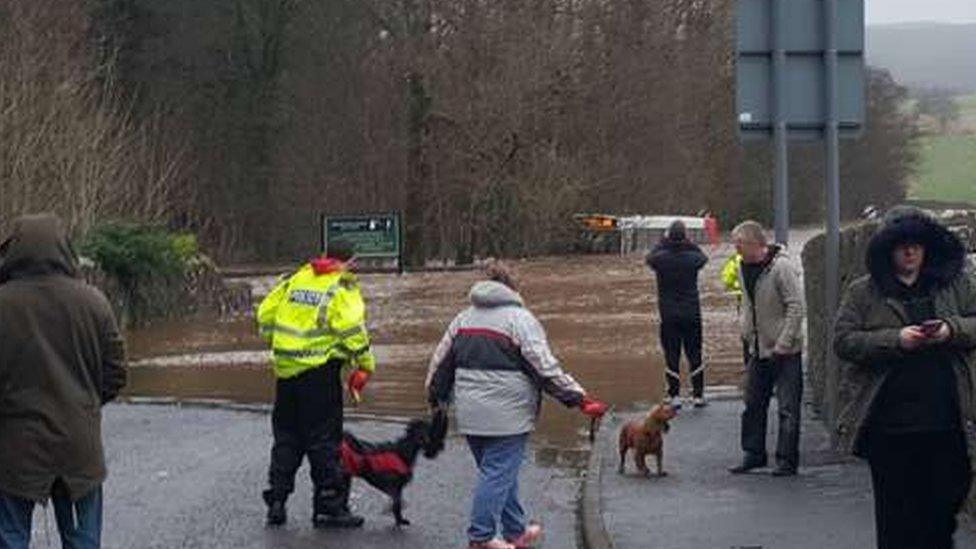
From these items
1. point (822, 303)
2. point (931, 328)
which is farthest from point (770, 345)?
point (931, 328)

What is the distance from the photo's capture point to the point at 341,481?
38.5 feet

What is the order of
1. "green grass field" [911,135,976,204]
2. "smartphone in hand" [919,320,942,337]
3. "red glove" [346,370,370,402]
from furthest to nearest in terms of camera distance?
"green grass field" [911,135,976,204]
"red glove" [346,370,370,402]
"smartphone in hand" [919,320,942,337]

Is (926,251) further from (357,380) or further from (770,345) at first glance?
(770,345)

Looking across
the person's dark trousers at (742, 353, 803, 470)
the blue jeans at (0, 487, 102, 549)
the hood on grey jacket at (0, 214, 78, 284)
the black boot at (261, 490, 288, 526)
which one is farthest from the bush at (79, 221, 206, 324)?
the blue jeans at (0, 487, 102, 549)

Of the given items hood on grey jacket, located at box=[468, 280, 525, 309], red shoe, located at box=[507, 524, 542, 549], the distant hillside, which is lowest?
red shoe, located at box=[507, 524, 542, 549]

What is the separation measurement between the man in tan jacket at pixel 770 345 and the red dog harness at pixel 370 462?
9.10 ft

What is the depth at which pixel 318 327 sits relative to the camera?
11641mm

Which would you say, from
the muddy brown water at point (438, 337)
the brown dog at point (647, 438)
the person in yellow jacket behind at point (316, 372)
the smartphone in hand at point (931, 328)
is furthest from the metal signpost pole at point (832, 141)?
the smartphone in hand at point (931, 328)

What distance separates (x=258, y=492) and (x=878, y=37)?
2121 cm

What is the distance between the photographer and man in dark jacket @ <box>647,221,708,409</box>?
17266 millimetres

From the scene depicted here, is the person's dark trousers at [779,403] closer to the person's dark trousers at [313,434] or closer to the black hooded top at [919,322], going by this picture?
the person's dark trousers at [313,434]

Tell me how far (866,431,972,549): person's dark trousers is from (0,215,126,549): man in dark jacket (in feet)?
10.3

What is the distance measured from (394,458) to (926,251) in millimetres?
4554

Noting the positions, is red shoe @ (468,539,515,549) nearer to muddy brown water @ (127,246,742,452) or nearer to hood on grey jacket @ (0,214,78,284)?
hood on grey jacket @ (0,214,78,284)
